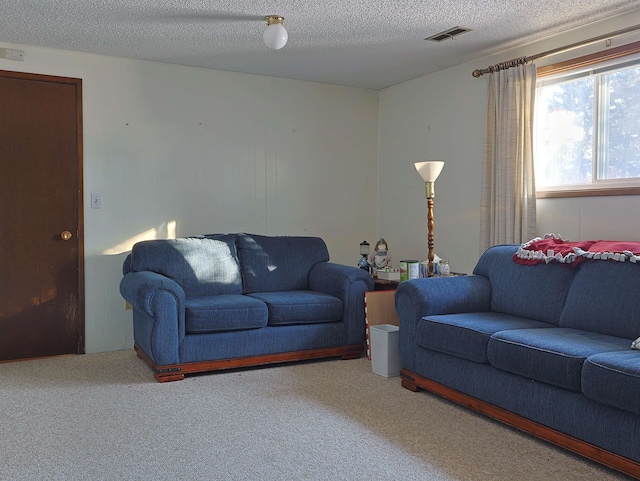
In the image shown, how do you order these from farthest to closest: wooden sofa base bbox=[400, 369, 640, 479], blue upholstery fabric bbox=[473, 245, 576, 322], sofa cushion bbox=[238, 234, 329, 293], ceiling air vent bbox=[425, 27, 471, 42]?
sofa cushion bbox=[238, 234, 329, 293]
ceiling air vent bbox=[425, 27, 471, 42]
blue upholstery fabric bbox=[473, 245, 576, 322]
wooden sofa base bbox=[400, 369, 640, 479]

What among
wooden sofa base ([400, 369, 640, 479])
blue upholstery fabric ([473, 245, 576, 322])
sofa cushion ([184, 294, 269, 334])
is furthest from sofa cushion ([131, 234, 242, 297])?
blue upholstery fabric ([473, 245, 576, 322])

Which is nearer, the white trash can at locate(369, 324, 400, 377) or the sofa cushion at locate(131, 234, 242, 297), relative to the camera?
the white trash can at locate(369, 324, 400, 377)

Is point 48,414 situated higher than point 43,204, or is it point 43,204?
point 43,204

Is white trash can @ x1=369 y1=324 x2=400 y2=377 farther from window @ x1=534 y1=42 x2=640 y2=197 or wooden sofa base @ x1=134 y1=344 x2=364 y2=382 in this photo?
window @ x1=534 y1=42 x2=640 y2=197

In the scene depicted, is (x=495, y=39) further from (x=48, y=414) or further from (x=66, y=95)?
(x=48, y=414)

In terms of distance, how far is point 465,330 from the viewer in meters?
3.10

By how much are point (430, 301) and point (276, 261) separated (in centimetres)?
156

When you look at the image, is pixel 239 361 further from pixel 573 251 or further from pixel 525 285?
pixel 573 251

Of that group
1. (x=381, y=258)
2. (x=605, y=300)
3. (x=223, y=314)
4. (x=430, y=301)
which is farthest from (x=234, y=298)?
(x=605, y=300)

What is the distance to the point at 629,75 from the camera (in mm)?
3578

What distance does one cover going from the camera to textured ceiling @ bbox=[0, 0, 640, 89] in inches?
138

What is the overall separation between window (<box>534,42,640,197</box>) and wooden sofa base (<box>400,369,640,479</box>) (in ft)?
5.18

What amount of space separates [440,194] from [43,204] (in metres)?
3.08

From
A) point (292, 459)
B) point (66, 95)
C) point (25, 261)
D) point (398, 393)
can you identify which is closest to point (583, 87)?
point (398, 393)
